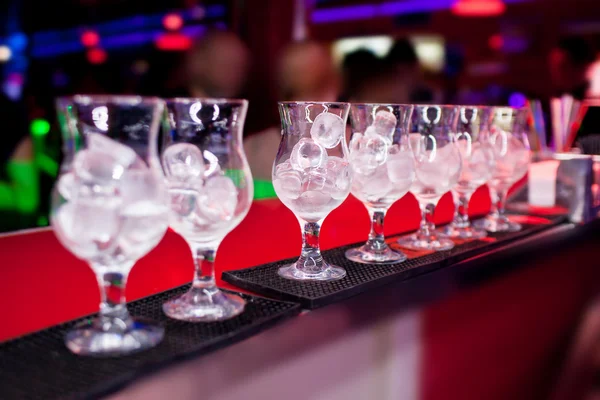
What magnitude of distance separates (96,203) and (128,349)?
157mm

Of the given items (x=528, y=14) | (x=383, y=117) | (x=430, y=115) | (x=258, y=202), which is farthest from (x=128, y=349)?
(x=528, y=14)

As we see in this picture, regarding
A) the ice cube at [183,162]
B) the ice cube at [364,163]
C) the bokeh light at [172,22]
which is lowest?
the ice cube at [364,163]

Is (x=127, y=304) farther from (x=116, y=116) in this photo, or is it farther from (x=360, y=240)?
(x=360, y=240)

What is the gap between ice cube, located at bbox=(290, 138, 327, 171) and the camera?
93cm

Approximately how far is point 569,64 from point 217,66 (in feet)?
12.5

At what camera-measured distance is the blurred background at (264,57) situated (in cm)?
348

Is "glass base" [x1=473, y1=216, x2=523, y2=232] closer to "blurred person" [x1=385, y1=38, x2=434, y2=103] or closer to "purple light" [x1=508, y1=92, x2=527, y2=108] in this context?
"blurred person" [x1=385, y1=38, x2=434, y2=103]

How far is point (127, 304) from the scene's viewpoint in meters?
0.81

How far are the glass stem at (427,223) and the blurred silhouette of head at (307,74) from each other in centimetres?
233

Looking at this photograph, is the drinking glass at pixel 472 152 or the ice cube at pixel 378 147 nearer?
the ice cube at pixel 378 147

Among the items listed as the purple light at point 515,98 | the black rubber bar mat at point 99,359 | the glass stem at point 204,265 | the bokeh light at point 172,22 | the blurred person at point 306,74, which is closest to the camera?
the black rubber bar mat at point 99,359

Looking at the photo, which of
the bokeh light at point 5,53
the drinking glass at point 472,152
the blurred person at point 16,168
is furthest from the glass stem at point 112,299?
the bokeh light at point 5,53

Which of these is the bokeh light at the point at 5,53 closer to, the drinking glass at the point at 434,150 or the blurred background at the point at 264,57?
the blurred background at the point at 264,57

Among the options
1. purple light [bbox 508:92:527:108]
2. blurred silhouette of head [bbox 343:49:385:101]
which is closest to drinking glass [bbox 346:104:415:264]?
blurred silhouette of head [bbox 343:49:385:101]
